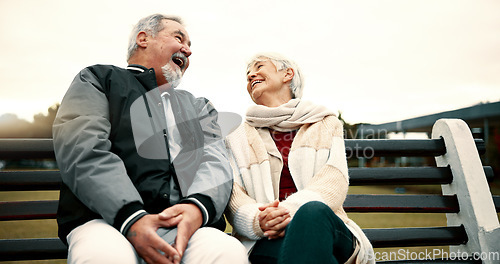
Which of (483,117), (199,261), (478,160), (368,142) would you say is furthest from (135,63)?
(483,117)

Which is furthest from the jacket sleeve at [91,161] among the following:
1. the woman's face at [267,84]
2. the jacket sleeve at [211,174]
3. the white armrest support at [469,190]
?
the white armrest support at [469,190]

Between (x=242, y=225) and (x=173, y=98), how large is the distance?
0.92 meters

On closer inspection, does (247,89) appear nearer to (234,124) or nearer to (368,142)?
(234,124)

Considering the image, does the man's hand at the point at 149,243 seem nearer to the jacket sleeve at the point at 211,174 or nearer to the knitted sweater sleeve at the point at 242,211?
the jacket sleeve at the point at 211,174

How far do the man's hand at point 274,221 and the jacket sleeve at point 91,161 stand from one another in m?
0.63

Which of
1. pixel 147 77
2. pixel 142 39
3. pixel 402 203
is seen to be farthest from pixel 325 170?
pixel 142 39

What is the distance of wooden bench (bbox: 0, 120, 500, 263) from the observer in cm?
242

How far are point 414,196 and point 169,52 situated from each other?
199 cm

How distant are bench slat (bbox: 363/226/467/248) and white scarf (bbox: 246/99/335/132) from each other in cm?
85

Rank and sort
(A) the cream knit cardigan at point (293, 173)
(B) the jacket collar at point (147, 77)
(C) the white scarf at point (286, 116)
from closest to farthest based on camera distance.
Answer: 1. (A) the cream knit cardigan at point (293, 173)
2. (B) the jacket collar at point (147, 77)
3. (C) the white scarf at point (286, 116)

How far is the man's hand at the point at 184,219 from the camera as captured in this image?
1739mm

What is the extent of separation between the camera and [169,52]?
8.51 ft

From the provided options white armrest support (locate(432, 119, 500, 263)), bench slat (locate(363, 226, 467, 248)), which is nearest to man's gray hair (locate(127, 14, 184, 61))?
bench slat (locate(363, 226, 467, 248))

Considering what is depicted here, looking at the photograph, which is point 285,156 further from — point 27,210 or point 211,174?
point 27,210
